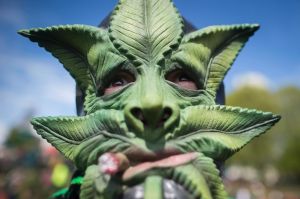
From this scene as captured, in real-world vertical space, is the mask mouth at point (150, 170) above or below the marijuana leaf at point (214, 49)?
below

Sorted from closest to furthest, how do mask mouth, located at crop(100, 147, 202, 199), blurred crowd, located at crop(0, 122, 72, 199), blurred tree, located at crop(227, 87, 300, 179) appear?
mask mouth, located at crop(100, 147, 202, 199) < blurred crowd, located at crop(0, 122, 72, 199) < blurred tree, located at crop(227, 87, 300, 179)

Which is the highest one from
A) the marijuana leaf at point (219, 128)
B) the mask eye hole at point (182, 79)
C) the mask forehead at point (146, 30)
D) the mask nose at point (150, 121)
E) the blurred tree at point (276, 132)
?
the mask forehead at point (146, 30)

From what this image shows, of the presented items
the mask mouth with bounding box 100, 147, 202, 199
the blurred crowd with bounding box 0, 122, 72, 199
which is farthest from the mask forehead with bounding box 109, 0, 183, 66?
the blurred crowd with bounding box 0, 122, 72, 199

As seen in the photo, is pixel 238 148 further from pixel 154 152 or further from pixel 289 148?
pixel 289 148

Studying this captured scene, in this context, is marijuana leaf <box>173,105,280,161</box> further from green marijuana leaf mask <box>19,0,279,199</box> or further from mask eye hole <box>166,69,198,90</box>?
mask eye hole <box>166,69,198,90</box>

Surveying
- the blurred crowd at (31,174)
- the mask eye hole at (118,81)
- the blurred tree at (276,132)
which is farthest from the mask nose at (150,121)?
the blurred tree at (276,132)

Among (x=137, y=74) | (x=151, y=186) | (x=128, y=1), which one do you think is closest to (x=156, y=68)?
(x=137, y=74)

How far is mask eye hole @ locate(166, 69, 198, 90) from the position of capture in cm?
166

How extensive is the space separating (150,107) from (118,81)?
0.97 feet

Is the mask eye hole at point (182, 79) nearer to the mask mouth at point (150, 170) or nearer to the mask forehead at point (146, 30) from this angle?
the mask forehead at point (146, 30)

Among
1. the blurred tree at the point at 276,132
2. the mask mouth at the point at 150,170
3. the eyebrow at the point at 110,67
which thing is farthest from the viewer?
the blurred tree at the point at 276,132

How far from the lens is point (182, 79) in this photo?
170 cm

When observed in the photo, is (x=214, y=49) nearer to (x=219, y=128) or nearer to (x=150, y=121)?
(x=219, y=128)

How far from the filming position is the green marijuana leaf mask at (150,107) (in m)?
1.45
